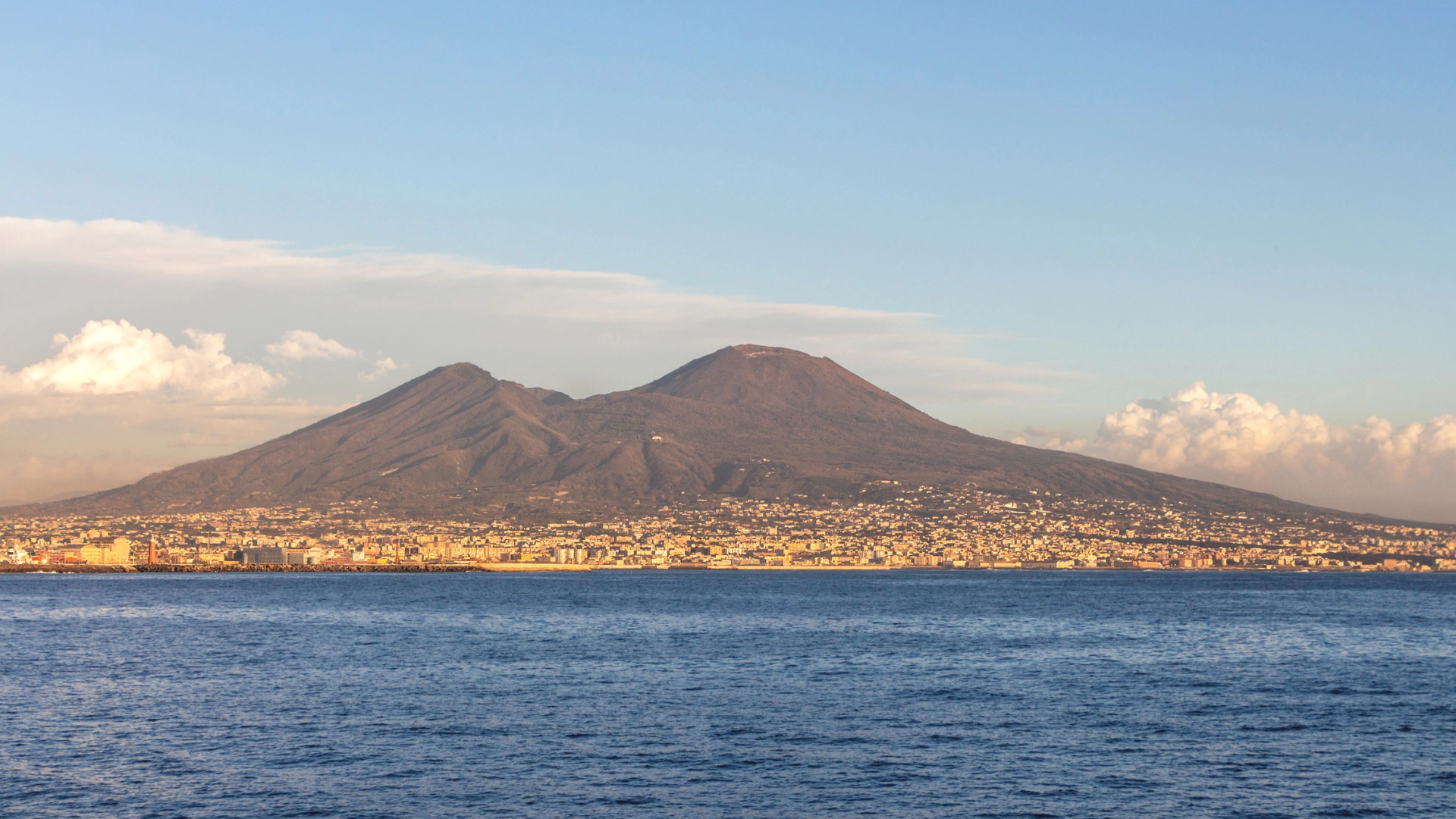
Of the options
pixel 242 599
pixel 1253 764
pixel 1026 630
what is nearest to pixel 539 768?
pixel 1253 764

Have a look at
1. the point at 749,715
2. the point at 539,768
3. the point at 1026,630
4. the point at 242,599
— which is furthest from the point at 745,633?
the point at 242,599

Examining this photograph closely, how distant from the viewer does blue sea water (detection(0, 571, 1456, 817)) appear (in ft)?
125

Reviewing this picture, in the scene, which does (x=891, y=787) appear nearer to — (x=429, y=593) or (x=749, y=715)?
(x=749, y=715)

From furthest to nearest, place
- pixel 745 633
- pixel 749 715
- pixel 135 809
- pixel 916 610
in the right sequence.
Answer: pixel 916 610
pixel 745 633
pixel 749 715
pixel 135 809

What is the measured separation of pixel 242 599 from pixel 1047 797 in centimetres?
12683

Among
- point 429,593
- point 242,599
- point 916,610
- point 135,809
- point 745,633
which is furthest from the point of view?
point 429,593

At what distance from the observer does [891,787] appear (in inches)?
1554

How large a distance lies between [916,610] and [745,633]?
35588 millimetres

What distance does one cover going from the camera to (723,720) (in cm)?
5206

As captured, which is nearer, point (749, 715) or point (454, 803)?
point (454, 803)

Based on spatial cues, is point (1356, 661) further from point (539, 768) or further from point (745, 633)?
point (539, 768)

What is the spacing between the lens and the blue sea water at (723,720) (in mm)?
38219

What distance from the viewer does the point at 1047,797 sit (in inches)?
1505

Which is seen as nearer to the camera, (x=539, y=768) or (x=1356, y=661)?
(x=539, y=768)
